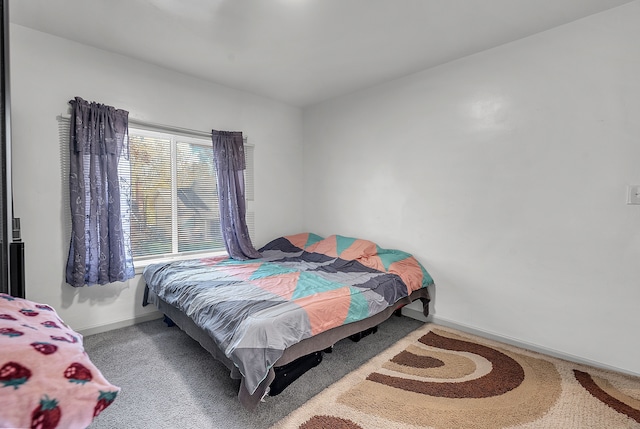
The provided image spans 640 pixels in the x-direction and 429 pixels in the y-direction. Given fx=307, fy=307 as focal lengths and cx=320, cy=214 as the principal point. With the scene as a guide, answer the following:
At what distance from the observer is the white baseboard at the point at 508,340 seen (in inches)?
85.9

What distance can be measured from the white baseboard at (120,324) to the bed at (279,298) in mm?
221

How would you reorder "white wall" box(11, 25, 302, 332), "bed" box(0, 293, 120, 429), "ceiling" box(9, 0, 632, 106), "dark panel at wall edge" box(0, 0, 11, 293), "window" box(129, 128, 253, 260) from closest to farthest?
1. "bed" box(0, 293, 120, 429)
2. "dark panel at wall edge" box(0, 0, 11, 293)
3. "ceiling" box(9, 0, 632, 106)
4. "white wall" box(11, 25, 302, 332)
5. "window" box(129, 128, 253, 260)

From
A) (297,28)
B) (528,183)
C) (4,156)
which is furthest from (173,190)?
(528,183)

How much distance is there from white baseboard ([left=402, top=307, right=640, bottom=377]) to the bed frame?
1.26 feet

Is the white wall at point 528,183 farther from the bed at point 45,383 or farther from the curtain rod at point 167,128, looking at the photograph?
the bed at point 45,383

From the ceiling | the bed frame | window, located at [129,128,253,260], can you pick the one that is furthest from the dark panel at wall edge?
window, located at [129,128,253,260]

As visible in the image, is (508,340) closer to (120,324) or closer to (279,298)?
(279,298)

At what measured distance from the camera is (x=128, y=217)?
2789 mm

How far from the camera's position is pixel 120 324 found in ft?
9.37

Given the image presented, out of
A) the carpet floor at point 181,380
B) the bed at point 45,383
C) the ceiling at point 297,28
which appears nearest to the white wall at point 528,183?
the ceiling at point 297,28

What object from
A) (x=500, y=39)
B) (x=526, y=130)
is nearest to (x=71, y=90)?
(x=500, y=39)

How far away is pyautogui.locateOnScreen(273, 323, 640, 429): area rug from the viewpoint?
165cm

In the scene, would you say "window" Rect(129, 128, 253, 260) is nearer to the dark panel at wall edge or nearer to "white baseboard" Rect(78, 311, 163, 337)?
"white baseboard" Rect(78, 311, 163, 337)

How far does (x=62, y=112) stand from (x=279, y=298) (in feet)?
7.69
